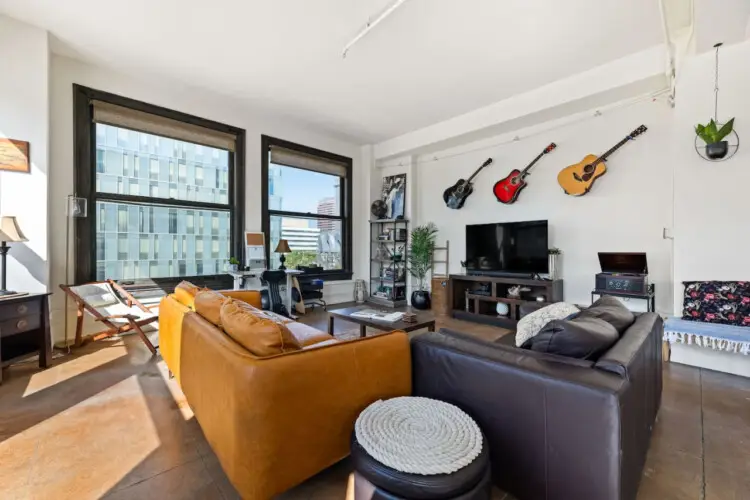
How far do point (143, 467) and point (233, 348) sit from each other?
84 cm

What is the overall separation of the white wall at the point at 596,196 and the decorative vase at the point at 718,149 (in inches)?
32.8

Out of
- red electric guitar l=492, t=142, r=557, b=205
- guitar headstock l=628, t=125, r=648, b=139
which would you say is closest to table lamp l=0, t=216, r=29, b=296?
red electric guitar l=492, t=142, r=557, b=205

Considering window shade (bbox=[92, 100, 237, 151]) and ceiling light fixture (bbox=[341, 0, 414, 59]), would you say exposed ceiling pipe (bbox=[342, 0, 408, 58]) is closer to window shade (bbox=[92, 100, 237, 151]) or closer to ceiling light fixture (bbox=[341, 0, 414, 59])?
ceiling light fixture (bbox=[341, 0, 414, 59])

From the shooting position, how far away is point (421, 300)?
5.43 metres

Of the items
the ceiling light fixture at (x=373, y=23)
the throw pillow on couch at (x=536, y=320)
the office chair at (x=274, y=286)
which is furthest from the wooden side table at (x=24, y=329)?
the throw pillow on couch at (x=536, y=320)

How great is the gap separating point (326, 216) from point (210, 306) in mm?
4130

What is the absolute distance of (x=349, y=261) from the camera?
611 cm

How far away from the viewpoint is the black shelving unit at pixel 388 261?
5831 mm

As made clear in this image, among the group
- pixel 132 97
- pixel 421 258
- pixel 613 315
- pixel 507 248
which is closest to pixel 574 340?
pixel 613 315

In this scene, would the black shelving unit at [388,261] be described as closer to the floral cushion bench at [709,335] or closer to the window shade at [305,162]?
the window shade at [305,162]

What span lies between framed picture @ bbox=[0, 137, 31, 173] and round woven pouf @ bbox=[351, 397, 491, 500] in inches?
152

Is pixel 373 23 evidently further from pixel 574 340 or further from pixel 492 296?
pixel 492 296

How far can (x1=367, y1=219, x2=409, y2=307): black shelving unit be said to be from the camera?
583 cm

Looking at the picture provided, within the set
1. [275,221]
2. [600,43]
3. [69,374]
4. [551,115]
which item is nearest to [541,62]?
[600,43]
